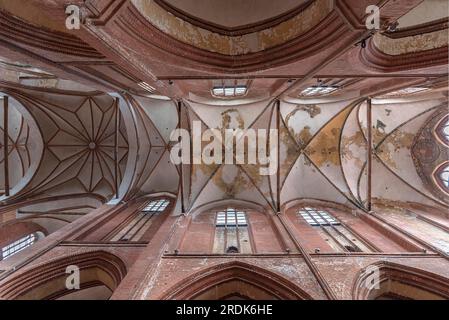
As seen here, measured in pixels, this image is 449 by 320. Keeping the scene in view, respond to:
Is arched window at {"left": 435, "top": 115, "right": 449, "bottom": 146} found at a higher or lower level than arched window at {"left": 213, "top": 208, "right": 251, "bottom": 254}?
higher

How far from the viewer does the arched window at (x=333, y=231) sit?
Answer: 826cm

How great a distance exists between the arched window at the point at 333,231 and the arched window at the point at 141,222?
525cm

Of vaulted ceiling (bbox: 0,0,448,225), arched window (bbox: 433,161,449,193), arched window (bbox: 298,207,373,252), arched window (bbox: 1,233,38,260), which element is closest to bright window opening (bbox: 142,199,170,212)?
vaulted ceiling (bbox: 0,0,448,225)

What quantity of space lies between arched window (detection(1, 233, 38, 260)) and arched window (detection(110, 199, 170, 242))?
4.70m

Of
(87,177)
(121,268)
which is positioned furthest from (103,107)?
(121,268)

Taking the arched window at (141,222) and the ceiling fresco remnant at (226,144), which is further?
the arched window at (141,222)

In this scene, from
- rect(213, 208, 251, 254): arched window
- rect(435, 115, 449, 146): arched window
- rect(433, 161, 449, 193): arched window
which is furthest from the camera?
rect(435, 115, 449, 146): arched window

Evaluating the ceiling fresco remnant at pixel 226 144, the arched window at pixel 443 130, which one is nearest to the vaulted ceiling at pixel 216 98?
the ceiling fresco remnant at pixel 226 144

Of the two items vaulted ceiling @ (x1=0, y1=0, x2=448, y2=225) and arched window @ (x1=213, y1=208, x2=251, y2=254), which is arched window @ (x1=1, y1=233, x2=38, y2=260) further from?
arched window @ (x1=213, y1=208, x2=251, y2=254)

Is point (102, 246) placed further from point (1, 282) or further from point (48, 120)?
point (48, 120)

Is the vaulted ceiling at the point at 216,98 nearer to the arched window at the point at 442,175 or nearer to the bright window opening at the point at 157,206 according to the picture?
the arched window at the point at 442,175

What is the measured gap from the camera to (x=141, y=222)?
1063 cm

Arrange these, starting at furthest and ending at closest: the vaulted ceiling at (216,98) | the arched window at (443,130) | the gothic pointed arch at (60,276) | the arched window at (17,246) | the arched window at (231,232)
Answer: the arched window at (17,246)
the arched window at (443,130)
the arched window at (231,232)
the gothic pointed arch at (60,276)
the vaulted ceiling at (216,98)

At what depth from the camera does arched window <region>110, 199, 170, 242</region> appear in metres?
9.27
